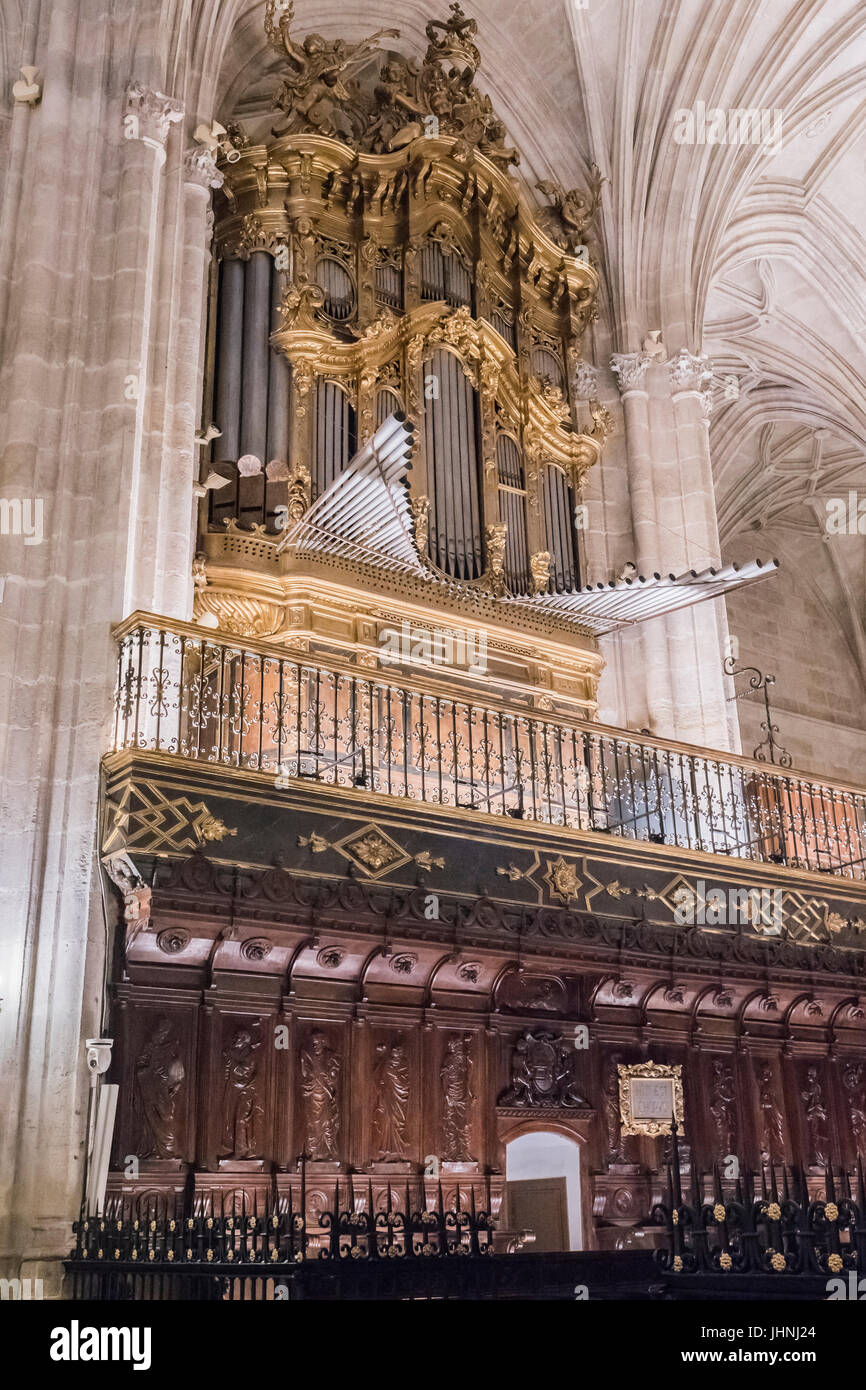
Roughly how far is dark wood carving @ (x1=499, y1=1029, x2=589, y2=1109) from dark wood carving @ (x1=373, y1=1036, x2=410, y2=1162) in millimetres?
705

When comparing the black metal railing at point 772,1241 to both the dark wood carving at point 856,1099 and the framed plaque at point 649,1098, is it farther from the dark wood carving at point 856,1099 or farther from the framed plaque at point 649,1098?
the dark wood carving at point 856,1099

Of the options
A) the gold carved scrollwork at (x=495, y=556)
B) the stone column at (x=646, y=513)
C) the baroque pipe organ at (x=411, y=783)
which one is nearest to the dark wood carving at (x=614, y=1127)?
the baroque pipe organ at (x=411, y=783)

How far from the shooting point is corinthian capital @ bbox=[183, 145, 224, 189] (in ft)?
31.3

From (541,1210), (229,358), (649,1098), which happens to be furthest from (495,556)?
(541,1210)

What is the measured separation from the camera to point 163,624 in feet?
24.5

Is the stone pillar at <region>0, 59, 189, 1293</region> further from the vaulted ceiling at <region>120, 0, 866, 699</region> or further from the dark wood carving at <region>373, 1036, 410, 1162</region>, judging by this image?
the vaulted ceiling at <region>120, 0, 866, 699</region>

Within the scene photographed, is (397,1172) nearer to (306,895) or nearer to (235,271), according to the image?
(306,895)

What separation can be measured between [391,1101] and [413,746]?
2.38m

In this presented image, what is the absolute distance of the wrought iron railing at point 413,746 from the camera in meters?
7.63

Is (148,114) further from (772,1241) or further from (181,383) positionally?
(772,1241)

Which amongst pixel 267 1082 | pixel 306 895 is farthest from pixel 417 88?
pixel 267 1082

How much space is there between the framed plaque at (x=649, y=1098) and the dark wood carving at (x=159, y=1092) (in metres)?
3.08

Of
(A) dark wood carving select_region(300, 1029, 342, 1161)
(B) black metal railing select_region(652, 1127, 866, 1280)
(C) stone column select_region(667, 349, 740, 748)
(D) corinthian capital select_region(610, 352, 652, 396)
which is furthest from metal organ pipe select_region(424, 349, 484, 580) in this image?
(B) black metal railing select_region(652, 1127, 866, 1280)

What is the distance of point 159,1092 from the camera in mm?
6996
